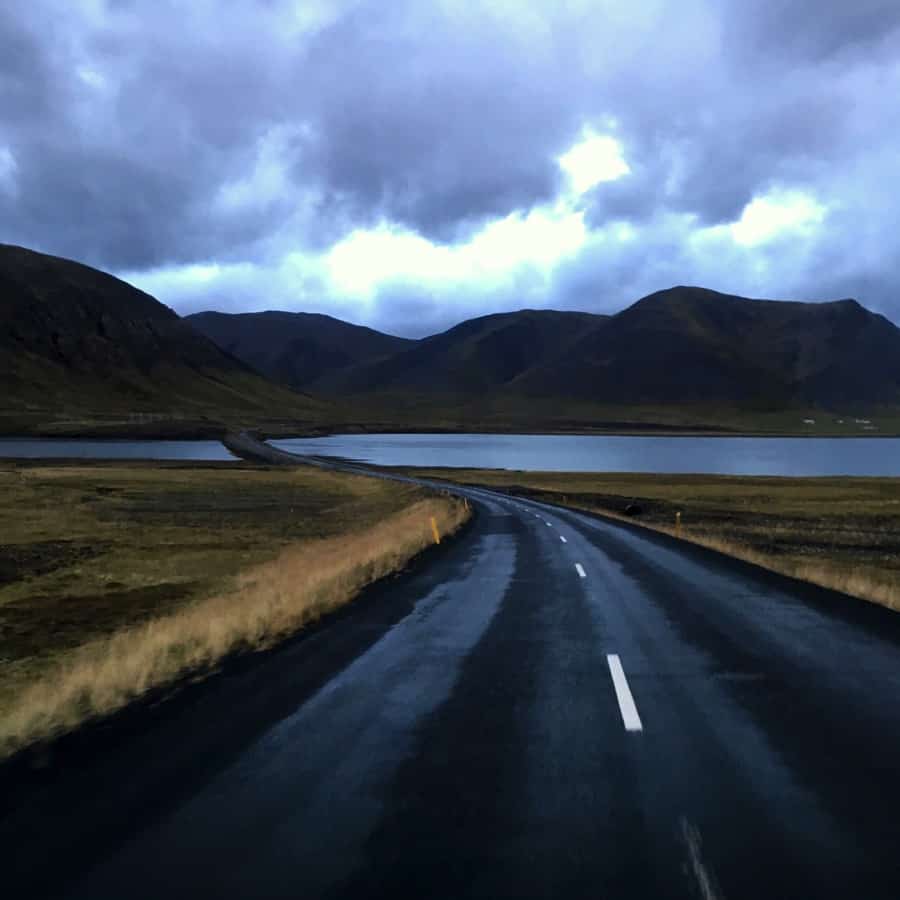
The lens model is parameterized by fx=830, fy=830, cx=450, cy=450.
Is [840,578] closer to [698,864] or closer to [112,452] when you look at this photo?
[698,864]

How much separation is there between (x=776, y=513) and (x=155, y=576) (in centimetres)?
3696

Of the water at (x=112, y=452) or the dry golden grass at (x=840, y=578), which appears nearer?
the dry golden grass at (x=840, y=578)

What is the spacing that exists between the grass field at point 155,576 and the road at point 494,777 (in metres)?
1.04

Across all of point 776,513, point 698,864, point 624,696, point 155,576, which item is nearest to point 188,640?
point 624,696

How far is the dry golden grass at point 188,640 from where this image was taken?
8016 mm

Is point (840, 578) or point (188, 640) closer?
point (188, 640)

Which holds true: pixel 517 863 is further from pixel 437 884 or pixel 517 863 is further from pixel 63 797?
pixel 63 797

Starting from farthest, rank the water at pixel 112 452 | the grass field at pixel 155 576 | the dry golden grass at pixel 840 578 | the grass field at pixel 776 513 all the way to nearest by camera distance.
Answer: the water at pixel 112 452, the grass field at pixel 776 513, the dry golden grass at pixel 840 578, the grass field at pixel 155 576

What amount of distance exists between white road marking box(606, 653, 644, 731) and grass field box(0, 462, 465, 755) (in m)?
4.61

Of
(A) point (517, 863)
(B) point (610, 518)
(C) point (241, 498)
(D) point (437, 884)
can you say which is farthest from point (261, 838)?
(C) point (241, 498)

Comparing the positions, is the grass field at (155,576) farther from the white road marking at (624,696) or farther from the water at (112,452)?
the water at (112,452)

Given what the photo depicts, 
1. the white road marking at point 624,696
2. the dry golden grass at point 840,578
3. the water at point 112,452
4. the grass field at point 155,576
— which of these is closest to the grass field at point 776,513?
the dry golden grass at point 840,578

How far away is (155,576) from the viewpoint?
2255 centimetres

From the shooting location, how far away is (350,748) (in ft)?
22.7
